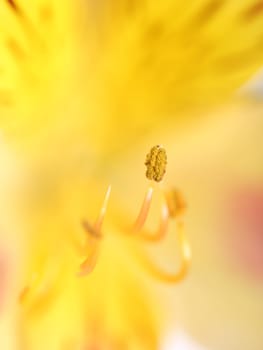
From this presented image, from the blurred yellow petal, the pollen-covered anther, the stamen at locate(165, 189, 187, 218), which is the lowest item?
the stamen at locate(165, 189, 187, 218)

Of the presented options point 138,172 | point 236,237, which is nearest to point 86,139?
point 138,172

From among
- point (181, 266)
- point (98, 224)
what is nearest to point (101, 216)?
point (98, 224)

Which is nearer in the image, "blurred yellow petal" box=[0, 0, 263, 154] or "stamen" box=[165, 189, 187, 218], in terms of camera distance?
"blurred yellow petal" box=[0, 0, 263, 154]

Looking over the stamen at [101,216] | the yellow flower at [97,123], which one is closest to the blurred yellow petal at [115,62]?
the yellow flower at [97,123]

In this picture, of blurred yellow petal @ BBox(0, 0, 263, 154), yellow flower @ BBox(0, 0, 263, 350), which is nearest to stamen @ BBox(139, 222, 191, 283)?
yellow flower @ BBox(0, 0, 263, 350)

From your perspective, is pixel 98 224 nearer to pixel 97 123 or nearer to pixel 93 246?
pixel 93 246

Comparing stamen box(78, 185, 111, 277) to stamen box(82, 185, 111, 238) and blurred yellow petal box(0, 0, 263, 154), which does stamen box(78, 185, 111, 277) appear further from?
blurred yellow petal box(0, 0, 263, 154)
